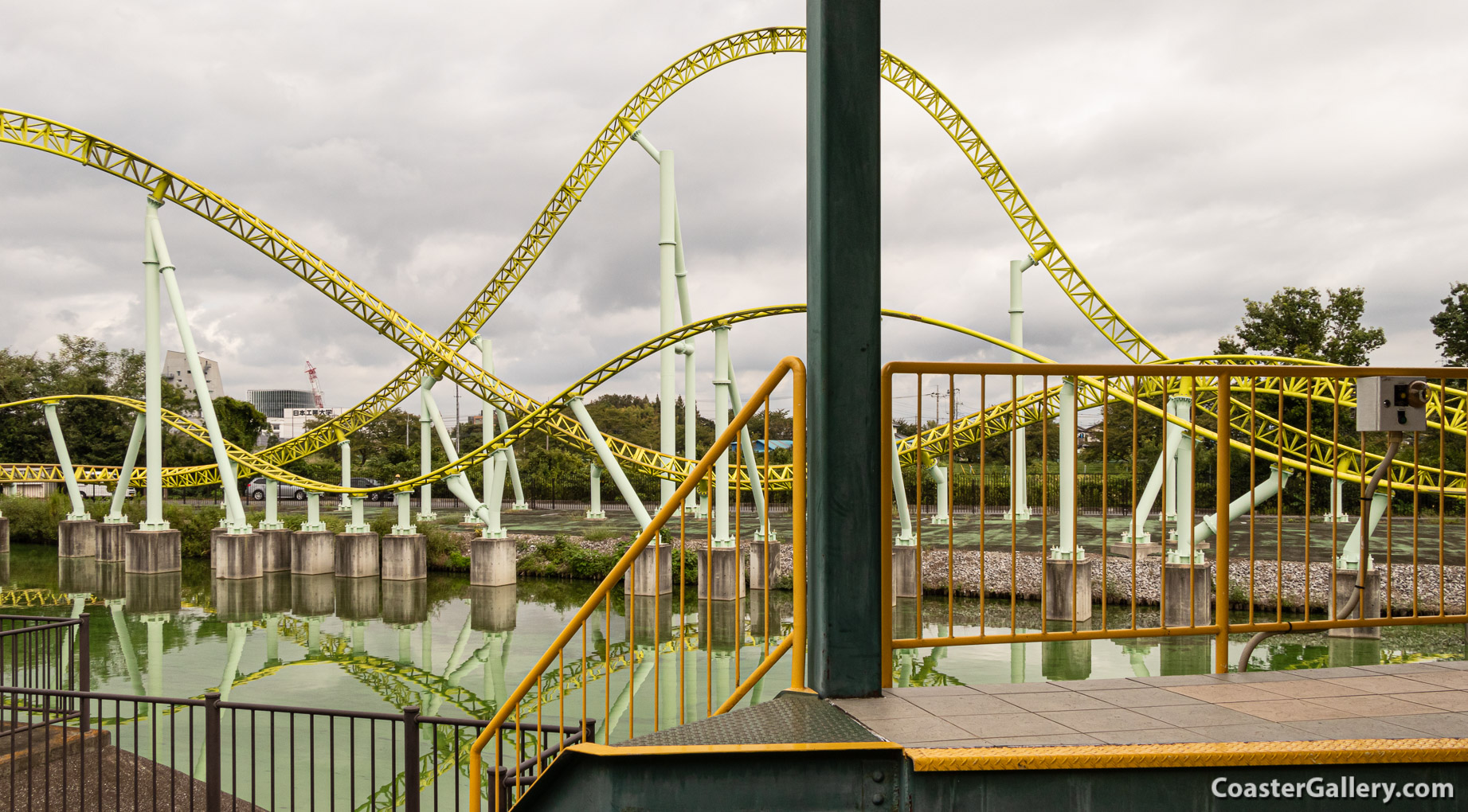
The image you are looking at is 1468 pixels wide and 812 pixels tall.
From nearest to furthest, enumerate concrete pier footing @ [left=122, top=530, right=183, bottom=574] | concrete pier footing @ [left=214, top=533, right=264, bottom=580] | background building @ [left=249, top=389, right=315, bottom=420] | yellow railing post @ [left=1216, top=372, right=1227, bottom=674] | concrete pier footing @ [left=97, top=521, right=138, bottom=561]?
yellow railing post @ [left=1216, top=372, right=1227, bottom=674]
concrete pier footing @ [left=214, top=533, right=264, bottom=580]
concrete pier footing @ [left=122, top=530, right=183, bottom=574]
concrete pier footing @ [left=97, top=521, right=138, bottom=561]
background building @ [left=249, top=389, right=315, bottom=420]

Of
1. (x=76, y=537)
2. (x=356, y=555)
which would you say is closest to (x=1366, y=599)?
(x=356, y=555)

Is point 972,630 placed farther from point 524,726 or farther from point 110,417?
point 110,417

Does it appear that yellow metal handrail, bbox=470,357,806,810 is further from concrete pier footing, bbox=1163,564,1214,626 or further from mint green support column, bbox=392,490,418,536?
mint green support column, bbox=392,490,418,536

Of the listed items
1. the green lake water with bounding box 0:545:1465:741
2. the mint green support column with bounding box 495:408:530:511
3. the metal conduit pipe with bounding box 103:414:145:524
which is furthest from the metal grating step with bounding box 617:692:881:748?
the metal conduit pipe with bounding box 103:414:145:524

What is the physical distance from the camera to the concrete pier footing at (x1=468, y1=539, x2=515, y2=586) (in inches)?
822

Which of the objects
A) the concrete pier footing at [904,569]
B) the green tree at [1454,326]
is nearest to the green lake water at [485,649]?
the concrete pier footing at [904,569]

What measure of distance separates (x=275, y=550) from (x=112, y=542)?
6.64 metres

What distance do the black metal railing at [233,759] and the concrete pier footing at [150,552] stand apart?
45.9ft

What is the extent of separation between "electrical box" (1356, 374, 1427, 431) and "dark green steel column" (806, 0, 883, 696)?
2342 mm

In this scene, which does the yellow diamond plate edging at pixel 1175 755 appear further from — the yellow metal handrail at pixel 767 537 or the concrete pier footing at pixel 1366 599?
the concrete pier footing at pixel 1366 599

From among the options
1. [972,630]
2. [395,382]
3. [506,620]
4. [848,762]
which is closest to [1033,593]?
[972,630]

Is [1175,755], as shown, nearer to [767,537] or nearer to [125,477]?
[767,537]

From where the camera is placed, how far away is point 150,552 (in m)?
24.0

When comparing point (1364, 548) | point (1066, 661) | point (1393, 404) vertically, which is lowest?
point (1066, 661)
